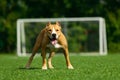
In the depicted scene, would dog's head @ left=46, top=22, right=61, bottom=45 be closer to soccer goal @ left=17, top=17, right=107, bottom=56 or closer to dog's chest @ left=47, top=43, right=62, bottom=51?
dog's chest @ left=47, top=43, right=62, bottom=51

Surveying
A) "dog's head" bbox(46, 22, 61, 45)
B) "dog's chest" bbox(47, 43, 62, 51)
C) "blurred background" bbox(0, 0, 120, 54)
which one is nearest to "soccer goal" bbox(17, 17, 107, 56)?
"blurred background" bbox(0, 0, 120, 54)

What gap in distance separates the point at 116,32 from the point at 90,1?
4.58m

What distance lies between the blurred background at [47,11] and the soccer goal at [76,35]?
4.52 m

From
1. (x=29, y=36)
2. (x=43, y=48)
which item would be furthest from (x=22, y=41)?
(x=43, y=48)

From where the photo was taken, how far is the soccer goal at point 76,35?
105 ft

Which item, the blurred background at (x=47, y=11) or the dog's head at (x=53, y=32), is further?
the blurred background at (x=47, y=11)

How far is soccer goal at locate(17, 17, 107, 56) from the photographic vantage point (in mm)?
31938

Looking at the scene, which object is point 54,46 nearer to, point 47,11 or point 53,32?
point 53,32

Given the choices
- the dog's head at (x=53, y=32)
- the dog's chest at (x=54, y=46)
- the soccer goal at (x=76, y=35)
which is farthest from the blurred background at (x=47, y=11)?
the dog's head at (x=53, y=32)

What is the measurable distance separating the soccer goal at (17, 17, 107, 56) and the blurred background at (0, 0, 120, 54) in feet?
14.8

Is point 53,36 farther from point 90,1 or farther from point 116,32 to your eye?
point 90,1

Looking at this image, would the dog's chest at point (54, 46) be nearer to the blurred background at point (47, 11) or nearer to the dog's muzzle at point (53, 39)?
the dog's muzzle at point (53, 39)

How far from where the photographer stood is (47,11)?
41.3m

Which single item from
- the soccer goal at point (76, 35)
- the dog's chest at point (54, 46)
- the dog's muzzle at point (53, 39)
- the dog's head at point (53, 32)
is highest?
the dog's head at point (53, 32)
